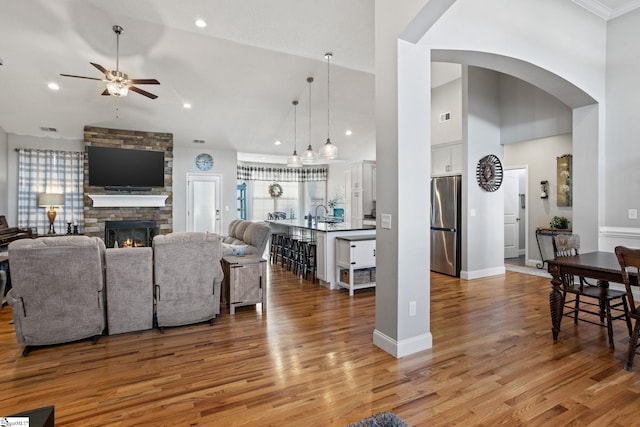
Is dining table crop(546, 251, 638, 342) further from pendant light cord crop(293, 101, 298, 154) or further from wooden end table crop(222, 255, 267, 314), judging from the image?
pendant light cord crop(293, 101, 298, 154)

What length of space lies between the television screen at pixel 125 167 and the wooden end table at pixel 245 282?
4788 mm

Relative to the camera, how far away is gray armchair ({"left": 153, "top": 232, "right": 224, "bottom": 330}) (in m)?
3.22

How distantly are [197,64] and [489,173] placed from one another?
534 centimetres

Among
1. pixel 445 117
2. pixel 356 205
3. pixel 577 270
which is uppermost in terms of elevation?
pixel 445 117

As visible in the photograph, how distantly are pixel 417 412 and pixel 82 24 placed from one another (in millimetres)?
6064

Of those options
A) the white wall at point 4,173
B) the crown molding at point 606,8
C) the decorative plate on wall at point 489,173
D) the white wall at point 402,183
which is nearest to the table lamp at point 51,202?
the white wall at point 4,173

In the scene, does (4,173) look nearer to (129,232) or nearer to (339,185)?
(129,232)

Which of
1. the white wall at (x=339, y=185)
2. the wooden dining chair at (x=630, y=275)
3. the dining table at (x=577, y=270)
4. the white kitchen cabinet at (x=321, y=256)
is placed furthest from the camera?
the white wall at (x=339, y=185)

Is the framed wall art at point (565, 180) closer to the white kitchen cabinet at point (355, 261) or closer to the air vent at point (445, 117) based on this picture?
the air vent at point (445, 117)

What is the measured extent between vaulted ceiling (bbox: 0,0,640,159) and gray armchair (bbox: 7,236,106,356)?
322cm

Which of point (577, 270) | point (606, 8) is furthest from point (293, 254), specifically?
point (606, 8)

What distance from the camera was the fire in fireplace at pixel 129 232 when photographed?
23.7 ft

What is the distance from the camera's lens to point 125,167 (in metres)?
7.30

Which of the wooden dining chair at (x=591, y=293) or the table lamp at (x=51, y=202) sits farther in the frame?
the table lamp at (x=51, y=202)
